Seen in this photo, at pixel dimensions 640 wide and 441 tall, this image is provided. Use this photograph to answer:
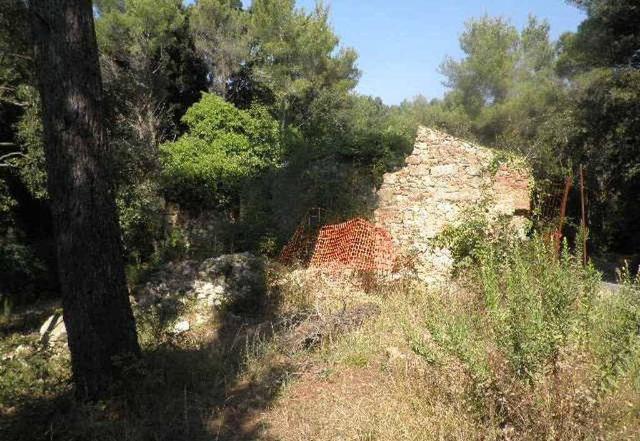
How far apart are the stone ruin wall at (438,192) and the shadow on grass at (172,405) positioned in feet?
12.4

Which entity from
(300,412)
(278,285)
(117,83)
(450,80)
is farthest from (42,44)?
(450,80)

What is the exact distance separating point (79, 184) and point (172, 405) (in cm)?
185

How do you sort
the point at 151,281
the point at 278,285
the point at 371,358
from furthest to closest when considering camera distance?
1. the point at 151,281
2. the point at 278,285
3. the point at 371,358

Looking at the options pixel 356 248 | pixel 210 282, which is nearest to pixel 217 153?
pixel 210 282

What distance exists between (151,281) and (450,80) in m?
30.7

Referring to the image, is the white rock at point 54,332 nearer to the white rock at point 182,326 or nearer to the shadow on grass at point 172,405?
the white rock at point 182,326

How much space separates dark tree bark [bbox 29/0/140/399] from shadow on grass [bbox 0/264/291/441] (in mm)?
255

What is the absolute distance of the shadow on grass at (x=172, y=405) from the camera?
354 cm

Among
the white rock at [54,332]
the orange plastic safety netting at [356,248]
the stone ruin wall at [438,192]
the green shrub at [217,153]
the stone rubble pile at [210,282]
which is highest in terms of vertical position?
the green shrub at [217,153]

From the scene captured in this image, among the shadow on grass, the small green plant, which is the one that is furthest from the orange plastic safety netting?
the small green plant

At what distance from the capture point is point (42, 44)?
12.7ft

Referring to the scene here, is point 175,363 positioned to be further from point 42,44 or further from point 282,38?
point 282,38

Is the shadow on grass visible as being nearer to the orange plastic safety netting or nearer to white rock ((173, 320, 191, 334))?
white rock ((173, 320, 191, 334))

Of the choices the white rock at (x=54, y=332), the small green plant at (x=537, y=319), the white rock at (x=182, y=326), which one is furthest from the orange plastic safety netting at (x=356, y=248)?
the small green plant at (x=537, y=319)
